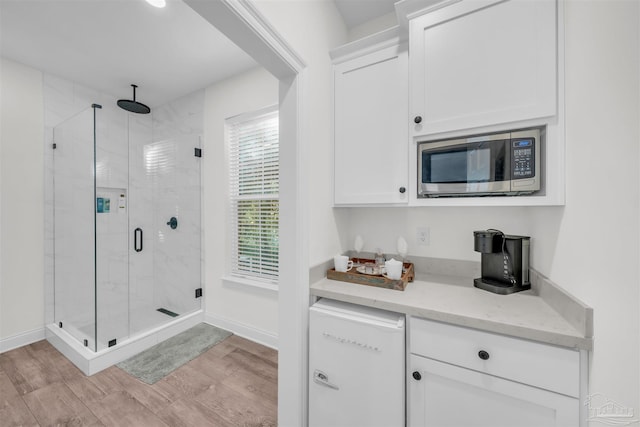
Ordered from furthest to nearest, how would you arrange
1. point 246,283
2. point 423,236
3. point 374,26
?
point 246,283 < point 374,26 < point 423,236

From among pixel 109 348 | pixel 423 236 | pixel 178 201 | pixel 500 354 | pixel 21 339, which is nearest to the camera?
pixel 500 354

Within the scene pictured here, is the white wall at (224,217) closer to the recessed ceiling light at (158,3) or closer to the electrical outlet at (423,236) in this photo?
the recessed ceiling light at (158,3)

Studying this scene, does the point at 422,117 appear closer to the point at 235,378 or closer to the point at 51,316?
the point at 235,378

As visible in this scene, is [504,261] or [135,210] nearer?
[504,261]

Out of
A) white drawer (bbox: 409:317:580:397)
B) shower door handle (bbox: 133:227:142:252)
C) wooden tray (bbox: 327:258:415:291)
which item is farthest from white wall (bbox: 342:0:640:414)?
shower door handle (bbox: 133:227:142:252)

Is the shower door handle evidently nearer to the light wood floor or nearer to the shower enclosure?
the shower enclosure

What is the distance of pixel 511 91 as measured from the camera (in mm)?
1132

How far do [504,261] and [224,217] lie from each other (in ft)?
7.88

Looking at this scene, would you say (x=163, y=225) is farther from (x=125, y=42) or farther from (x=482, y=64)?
(x=482, y=64)

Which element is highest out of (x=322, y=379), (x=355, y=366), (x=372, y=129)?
(x=372, y=129)

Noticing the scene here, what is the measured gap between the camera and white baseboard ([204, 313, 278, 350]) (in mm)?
2385

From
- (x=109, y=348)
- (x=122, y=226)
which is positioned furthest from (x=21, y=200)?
(x=109, y=348)

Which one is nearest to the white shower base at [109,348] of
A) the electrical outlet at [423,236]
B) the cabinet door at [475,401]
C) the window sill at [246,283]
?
the window sill at [246,283]

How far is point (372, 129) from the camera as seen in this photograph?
1.52 m
